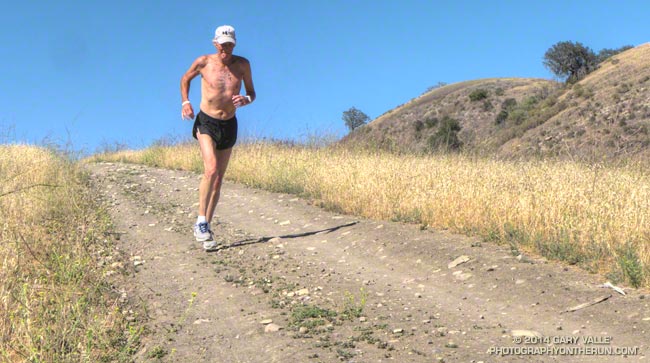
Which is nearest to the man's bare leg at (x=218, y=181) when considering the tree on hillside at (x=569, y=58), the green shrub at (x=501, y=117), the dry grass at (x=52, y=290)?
the dry grass at (x=52, y=290)

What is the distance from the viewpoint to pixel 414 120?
7025cm

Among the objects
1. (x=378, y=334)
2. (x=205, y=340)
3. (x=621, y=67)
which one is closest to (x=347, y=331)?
(x=378, y=334)

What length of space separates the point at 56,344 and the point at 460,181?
5563 millimetres

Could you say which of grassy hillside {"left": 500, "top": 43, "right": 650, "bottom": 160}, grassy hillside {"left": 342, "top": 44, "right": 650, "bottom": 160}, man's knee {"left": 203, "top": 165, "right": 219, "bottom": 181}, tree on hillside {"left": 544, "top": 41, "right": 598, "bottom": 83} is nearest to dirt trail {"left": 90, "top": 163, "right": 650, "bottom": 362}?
man's knee {"left": 203, "top": 165, "right": 219, "bottom": 181}

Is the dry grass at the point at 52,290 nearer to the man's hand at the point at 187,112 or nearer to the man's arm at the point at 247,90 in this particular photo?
the man's hand at the point at 187,112

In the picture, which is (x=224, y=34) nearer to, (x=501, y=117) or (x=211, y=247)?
(x=211, y=247)

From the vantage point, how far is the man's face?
7.07 metres

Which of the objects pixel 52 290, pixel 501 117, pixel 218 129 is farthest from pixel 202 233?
pixel 501 117

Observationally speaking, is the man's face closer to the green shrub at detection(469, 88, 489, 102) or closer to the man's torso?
the man's torso

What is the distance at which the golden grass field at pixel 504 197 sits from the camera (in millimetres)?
5539

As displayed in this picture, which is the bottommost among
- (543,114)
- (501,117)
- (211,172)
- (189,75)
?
(211,172)

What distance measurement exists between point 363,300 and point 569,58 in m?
66.1

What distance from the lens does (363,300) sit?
182 inches

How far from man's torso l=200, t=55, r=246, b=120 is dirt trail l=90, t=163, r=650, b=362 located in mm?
1511
